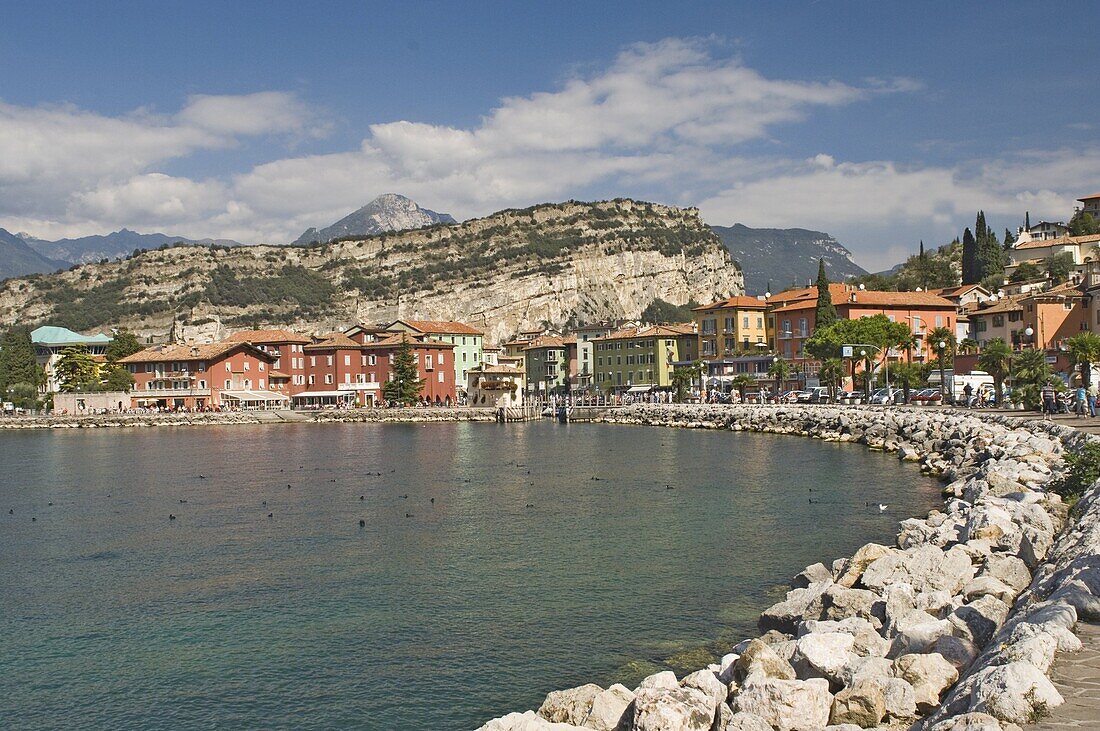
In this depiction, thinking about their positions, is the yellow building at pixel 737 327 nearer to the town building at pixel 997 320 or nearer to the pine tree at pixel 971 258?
the town building at pixel 997 320

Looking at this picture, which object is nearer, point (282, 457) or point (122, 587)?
point (122, 587)

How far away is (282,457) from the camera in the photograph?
5319 centimetres

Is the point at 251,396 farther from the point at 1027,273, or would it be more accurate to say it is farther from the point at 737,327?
the point at 1027,273

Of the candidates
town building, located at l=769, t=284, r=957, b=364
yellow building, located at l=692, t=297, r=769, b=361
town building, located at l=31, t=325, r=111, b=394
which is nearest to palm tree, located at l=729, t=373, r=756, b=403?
town building, located at l=769, t=284, r=957, b=364

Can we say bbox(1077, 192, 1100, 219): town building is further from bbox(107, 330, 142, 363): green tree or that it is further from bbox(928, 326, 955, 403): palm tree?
bbox(107, 330, 142, 363): green tree

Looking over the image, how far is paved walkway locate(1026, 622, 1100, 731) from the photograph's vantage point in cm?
760

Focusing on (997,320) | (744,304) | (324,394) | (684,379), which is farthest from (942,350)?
(324,394)

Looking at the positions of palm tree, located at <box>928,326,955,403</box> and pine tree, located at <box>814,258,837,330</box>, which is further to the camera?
pine tree, located at <box>814,258,837,330</box>

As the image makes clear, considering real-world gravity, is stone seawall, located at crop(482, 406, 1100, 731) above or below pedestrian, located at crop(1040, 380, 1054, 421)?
below

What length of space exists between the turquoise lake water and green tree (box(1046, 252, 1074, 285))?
231ft

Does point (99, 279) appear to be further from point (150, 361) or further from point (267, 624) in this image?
point (267, 624)

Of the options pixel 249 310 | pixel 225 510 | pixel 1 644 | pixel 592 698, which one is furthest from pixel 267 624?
pixel 249 310

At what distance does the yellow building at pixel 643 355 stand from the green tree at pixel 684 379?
7.09m

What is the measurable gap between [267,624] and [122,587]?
512 centimetres
